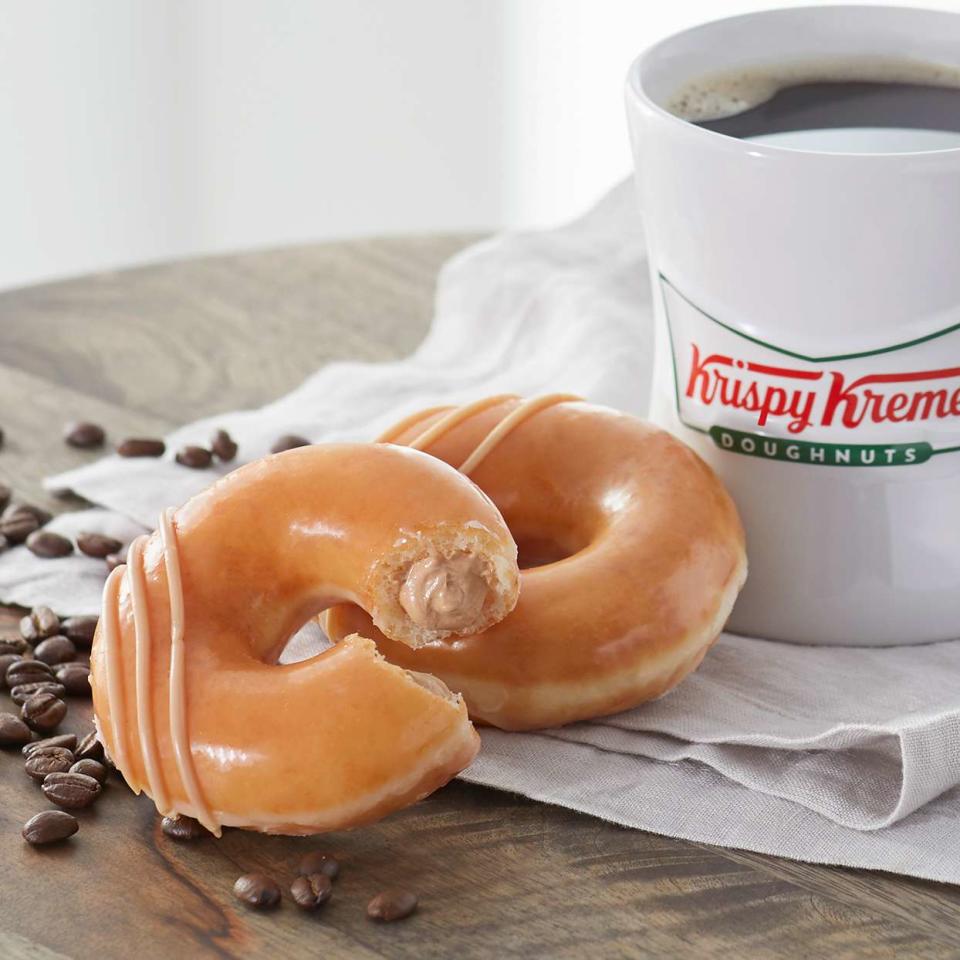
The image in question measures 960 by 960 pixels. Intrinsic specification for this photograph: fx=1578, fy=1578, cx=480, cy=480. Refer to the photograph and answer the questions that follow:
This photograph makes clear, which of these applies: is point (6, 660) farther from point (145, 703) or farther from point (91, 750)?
point (145, 703)

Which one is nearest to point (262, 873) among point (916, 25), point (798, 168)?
point (798, 168)

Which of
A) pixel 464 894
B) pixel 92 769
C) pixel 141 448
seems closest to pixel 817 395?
pixel 464 894

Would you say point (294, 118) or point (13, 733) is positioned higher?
point (13, 733)

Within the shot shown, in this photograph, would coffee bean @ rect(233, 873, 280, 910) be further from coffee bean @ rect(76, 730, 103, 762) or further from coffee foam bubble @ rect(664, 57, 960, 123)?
coffee foam bubble @ rect(664, 57, 960, 123)

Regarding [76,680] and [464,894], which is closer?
[464,894]

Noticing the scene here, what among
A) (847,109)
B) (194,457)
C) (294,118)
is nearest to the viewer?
(847,109)

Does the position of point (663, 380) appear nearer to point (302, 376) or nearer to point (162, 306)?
point (302, 376)

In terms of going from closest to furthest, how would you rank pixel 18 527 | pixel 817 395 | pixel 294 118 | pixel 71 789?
pixel 71 789
pixel 817 395
pixel 18 527
pixel 294 118
